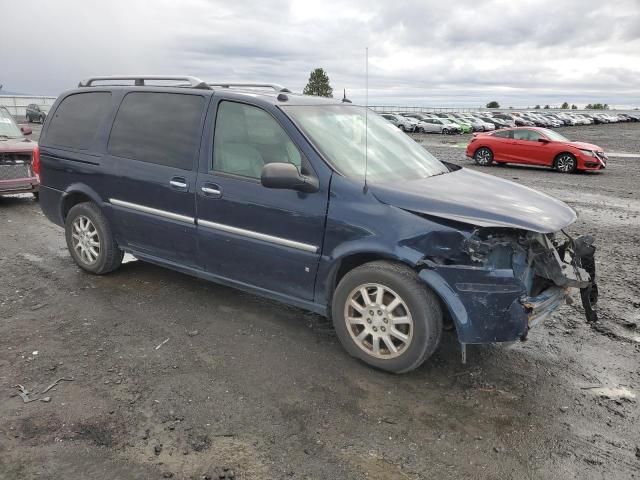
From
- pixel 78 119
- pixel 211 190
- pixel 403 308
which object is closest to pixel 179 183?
A: pixel 211 190

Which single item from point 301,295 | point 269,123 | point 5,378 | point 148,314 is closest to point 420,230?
point 301,295

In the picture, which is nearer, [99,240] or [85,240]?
[99,240]

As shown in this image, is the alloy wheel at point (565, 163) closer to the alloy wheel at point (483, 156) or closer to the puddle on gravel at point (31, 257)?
the alloy wheel at point (483, 156)

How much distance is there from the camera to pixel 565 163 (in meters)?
16.9

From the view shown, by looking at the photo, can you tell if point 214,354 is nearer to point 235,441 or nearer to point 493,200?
→ point 235,441

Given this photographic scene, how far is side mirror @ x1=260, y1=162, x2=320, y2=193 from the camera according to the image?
3.67 meters

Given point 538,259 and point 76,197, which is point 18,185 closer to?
point 76,197

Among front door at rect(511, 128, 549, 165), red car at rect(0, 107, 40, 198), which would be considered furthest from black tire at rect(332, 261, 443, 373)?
front door at rect(511, 128, 549, 165)

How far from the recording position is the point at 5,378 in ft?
11.6

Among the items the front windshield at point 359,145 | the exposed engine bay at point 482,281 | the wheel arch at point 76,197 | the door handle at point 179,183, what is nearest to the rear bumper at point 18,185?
the wheel arch at point 76,197

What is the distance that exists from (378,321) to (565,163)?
1558 centimetres

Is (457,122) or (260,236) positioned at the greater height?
(457,122)

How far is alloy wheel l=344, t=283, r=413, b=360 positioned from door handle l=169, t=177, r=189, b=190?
1.78 m

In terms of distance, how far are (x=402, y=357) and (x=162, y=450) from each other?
1631 millimetres
